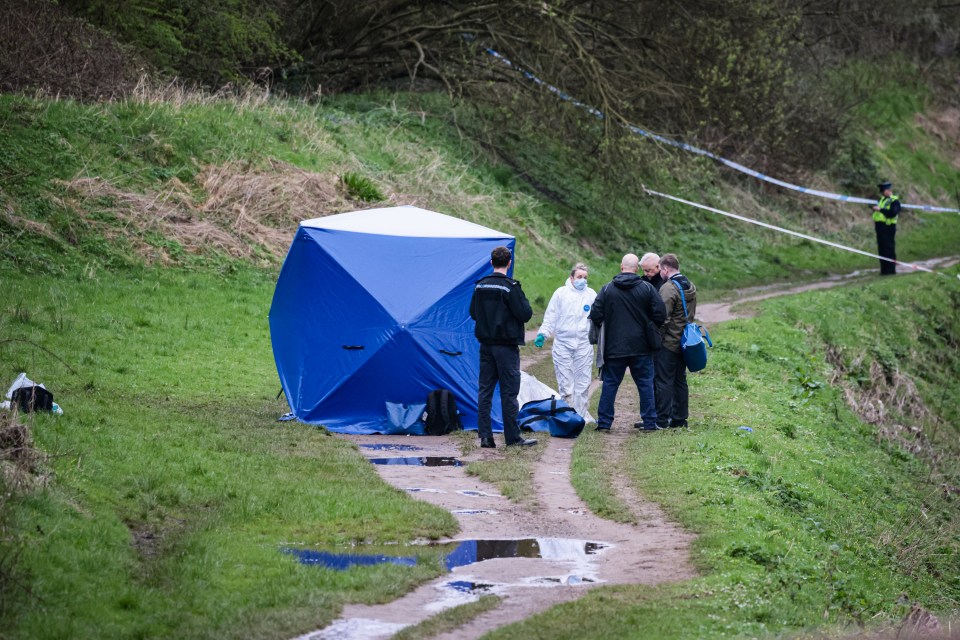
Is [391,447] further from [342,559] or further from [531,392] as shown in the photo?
[342,559]

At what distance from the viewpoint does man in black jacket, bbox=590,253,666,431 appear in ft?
43.2

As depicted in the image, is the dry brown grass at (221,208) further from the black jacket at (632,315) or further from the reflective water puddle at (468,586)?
the reflective water puddle at (468,586)

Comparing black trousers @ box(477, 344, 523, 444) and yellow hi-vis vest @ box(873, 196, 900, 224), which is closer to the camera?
black trousers @ box(477, 344, 523, 444)

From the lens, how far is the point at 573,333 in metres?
13.7

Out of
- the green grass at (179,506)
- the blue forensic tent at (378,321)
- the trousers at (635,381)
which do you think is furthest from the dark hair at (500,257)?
the green grass at (179,506)

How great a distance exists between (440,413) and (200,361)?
437 cm

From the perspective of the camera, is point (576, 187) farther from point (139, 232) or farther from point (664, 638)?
point (664, 638)

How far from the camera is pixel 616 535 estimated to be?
937 cm

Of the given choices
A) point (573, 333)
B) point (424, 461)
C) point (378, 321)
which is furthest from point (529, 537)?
point (378, 321)

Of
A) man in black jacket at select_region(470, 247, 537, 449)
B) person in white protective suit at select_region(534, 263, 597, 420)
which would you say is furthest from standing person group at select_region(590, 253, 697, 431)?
man in black jacket at select_region(470, 247, 537, 449)

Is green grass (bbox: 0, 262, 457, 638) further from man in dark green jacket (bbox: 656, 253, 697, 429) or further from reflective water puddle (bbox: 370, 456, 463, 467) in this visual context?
man in dark green jacket (bbox: 656, 253, 697, 429)

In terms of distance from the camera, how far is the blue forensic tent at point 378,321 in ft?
44.8

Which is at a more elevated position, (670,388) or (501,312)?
(501,312)

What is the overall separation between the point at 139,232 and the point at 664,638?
1546 centimetres
